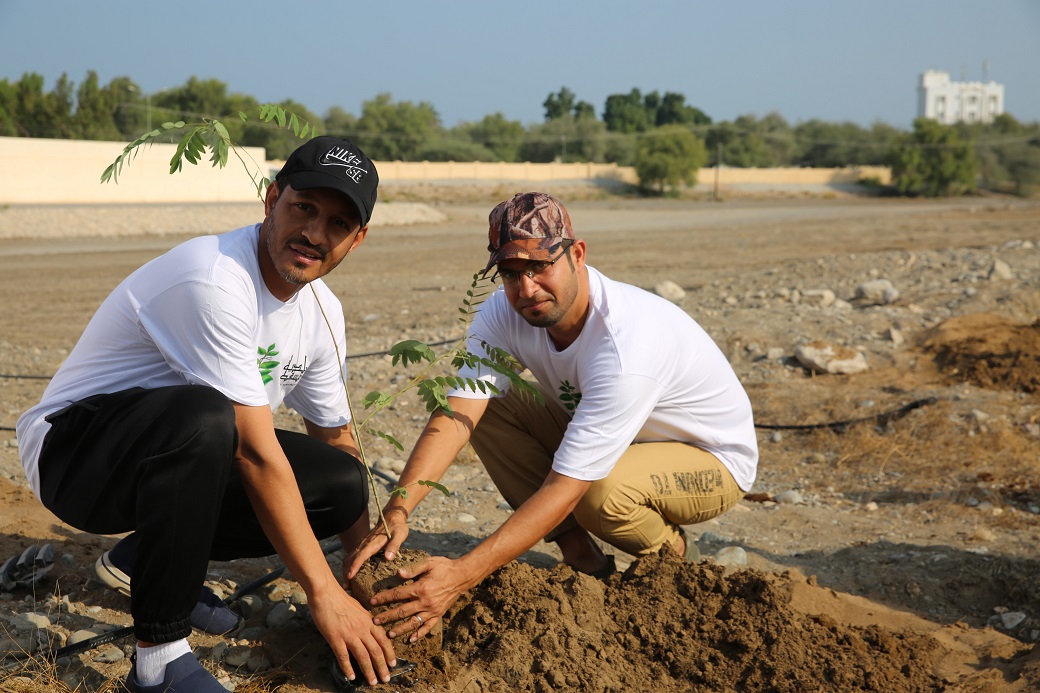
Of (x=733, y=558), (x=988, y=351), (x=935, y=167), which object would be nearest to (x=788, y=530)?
(x=733, y=558)

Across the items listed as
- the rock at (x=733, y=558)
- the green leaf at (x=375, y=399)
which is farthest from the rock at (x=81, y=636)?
the rock at (x=733, y=558)

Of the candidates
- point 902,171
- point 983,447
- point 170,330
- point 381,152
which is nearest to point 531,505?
point 170,330

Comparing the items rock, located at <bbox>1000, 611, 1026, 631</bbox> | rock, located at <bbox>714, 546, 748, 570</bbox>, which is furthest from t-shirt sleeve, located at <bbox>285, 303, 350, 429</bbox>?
rock, located at <bbox>1000, 611, 1026, 631</bbox>

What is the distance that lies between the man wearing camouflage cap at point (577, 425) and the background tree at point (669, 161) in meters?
40.9

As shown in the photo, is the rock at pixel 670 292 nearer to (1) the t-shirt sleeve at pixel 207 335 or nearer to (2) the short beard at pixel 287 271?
(2) the short beard at pixel 287 271

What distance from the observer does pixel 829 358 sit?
23.2 ft

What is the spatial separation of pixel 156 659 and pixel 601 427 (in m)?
1.39

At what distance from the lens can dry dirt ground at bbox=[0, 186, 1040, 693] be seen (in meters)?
2.84

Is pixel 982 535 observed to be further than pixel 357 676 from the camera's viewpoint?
Yes

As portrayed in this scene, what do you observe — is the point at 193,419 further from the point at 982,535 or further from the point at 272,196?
the point at 982,535

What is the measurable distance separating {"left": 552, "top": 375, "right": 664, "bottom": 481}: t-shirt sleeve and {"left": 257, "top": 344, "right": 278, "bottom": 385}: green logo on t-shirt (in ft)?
3.01

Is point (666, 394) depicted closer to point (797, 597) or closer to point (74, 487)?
point (797, 597)

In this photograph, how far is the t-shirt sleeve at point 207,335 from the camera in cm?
243

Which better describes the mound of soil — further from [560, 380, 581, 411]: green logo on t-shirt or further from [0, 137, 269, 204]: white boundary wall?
[0, 137, 269, 204]: white boundary wall
